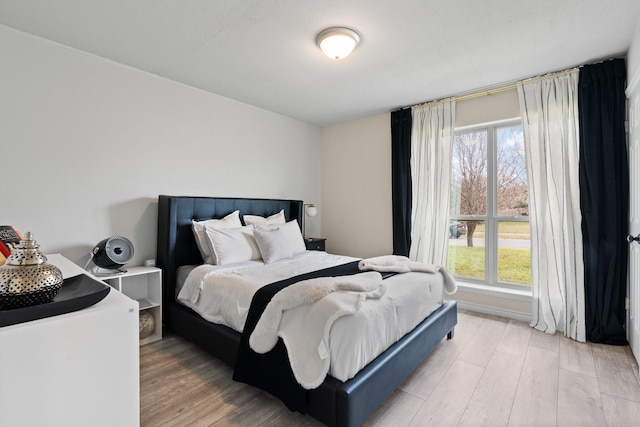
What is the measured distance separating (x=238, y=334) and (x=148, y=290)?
1.33m

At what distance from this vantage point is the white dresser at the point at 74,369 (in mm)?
657

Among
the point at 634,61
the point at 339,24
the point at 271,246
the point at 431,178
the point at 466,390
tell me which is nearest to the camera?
the point at 466,390

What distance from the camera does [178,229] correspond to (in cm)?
296

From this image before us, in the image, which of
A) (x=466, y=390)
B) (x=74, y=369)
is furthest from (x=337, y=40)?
(x=466, y=390)

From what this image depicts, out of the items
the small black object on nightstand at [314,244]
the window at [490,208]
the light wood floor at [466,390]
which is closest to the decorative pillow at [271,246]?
the small black object on nightstand at [314,244]

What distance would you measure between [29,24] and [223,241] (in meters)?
2.12

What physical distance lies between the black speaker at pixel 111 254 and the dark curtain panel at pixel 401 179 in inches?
117

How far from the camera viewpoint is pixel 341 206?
15.3ft

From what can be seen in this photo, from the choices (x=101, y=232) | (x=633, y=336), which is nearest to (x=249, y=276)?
(x=101, y=232)

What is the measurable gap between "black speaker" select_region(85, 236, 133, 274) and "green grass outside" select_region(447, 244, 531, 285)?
3.52 meters

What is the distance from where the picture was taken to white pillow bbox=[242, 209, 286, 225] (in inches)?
138

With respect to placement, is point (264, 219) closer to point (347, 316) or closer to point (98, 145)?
point (98, 145)

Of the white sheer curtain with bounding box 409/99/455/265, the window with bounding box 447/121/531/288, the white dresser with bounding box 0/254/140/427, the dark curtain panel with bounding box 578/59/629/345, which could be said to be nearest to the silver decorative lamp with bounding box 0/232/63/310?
the white dresser with bounding box 0/254/140/427

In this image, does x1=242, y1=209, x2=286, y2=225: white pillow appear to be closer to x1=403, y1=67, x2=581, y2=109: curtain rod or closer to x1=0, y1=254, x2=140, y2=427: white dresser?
x1=403, y1=67, x2=581, y2=109: curtain rod
